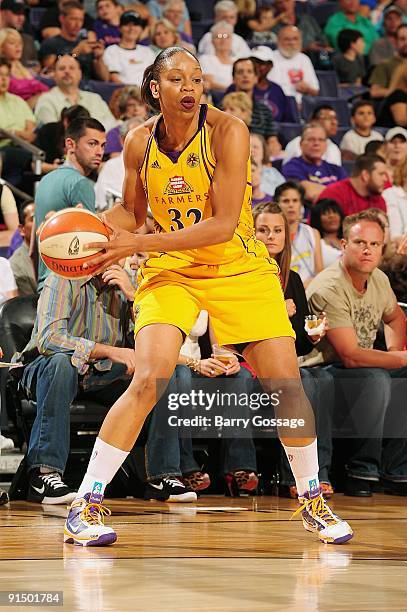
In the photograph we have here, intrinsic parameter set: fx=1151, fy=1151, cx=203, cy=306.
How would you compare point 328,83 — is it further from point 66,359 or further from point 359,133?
point 66,359

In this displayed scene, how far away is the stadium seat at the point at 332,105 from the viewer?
39.5 ft

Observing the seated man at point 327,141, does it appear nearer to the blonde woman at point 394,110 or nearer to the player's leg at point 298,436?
the blonde woman at point 394,110

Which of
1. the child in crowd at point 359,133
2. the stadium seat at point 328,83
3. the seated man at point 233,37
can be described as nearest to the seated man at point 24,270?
the child in crowd at point 359,133

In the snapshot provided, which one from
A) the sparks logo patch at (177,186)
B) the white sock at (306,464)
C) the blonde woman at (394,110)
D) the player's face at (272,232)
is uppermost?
the blonde woman at (394,110)

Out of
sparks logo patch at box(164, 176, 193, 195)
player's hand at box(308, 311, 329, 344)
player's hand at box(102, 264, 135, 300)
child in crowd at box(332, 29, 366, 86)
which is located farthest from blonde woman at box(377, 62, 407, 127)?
sparks logo patch at box(164, 176, 193, 195)

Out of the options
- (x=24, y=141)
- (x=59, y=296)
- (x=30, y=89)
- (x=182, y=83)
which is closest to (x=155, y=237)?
(x=182, y=83)

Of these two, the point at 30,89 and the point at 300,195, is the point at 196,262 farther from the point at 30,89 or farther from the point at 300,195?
the point at 30,89

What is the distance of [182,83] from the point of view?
4379 millimetres

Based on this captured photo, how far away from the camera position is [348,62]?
13.5 meters

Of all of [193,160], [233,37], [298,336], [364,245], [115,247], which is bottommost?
[298,336]

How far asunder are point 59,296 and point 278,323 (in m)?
1.84

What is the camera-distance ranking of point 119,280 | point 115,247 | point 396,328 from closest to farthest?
point 115,247
point 119,280
point 396,328

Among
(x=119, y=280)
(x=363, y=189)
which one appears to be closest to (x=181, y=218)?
(x=119, y=280)

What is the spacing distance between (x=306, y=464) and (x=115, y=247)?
47.0 inches
